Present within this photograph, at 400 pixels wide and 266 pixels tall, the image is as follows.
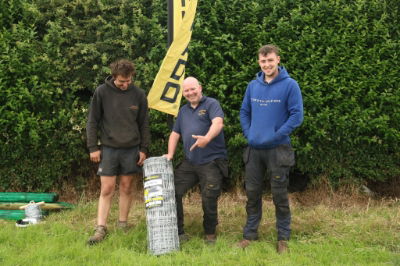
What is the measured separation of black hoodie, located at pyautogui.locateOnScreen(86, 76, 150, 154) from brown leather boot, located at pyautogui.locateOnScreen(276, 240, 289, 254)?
6.63 feet

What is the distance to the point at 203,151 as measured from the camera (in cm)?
Result: 526

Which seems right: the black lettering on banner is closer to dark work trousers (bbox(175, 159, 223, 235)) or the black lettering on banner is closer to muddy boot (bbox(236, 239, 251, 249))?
dark work trousers (bbox(175, 159, 223, 235))

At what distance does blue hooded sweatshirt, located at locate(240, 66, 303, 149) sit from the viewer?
4848mm

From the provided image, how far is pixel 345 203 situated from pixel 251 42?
2734 mm

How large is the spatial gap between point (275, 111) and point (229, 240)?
1.65 metres

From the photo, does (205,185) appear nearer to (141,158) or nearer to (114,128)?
(141,158)

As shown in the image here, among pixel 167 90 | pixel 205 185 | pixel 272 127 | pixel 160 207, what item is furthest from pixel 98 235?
pixel 272 127

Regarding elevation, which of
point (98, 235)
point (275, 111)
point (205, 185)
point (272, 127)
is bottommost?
point (98, 235)

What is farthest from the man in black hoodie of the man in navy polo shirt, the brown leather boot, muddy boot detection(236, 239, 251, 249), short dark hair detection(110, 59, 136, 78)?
the brown leather boot

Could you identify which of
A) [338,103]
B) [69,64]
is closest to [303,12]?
[338,103]

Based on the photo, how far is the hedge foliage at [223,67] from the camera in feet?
21.4

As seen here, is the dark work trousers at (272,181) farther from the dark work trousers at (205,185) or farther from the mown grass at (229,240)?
the dark work trousers at (205,185)

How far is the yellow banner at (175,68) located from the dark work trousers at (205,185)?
725 mm

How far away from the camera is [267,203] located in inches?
266
